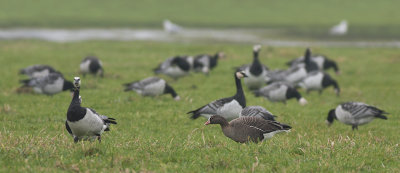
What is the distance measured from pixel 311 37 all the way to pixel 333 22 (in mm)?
24579

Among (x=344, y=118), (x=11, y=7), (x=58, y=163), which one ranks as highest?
(x=58, y=163)

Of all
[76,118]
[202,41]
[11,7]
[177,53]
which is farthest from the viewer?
[11,7]

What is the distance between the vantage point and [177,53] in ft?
125

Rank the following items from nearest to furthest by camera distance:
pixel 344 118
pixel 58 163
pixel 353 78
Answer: pixel 58 163 → pixel 344 118 → pixel 353 78

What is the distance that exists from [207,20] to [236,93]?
67126 millimetres

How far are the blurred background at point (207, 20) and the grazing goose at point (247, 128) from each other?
136ft

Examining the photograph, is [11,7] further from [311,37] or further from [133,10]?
[311,37]

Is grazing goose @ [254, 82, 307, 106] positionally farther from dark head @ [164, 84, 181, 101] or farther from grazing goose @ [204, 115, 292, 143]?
grazing goose @ [204, 115, 292, 143]

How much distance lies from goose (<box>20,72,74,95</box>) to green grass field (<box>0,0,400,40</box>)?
42423mm

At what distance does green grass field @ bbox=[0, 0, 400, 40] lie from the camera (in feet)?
230

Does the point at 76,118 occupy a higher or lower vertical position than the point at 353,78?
higher

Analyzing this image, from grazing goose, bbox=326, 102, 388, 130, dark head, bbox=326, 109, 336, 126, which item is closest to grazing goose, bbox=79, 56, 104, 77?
dark head, bbox=326, 109, 336, 126

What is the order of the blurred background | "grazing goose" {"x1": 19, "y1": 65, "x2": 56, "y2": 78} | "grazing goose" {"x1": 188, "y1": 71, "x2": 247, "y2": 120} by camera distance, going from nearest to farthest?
"grazing goose" {"x1": 188, "y1": 71, "x2": 247, "y2": 120} < "grazing goose" {"x1": 19, "y1": 65, "x2": 56, "y2": 78} < the blurred background

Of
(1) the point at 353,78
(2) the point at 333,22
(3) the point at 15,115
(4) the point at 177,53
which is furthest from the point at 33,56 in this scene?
(2) the point at 333,22
